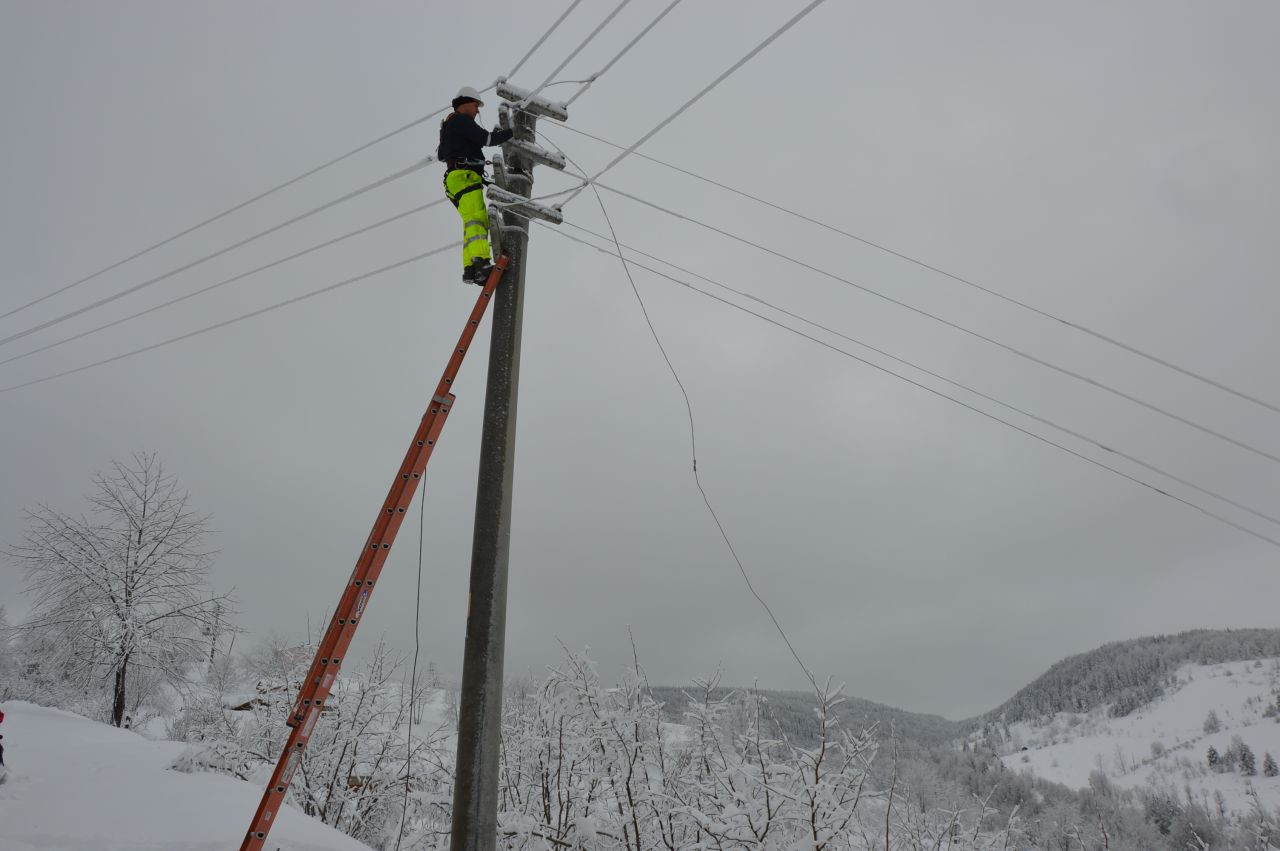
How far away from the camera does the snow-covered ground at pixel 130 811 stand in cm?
580

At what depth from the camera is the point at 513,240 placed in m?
5.59

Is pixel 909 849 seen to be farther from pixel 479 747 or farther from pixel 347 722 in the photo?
pixel 347 722

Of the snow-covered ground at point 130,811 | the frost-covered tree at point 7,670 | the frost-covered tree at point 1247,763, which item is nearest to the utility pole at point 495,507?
the snow-covered ground at point 130,811

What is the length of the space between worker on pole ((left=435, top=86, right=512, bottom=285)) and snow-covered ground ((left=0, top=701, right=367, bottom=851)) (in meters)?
5.02

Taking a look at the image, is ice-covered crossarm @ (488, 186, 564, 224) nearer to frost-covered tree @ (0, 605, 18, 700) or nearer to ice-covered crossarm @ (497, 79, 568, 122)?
ice-covered crossarm @ (497, 79, 568, 122)

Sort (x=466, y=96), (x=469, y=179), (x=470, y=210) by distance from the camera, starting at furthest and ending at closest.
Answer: (x=466, y=96) → (x=469, y=179) → (x=470, y=210)

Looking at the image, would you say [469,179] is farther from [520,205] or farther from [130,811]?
[130,811]

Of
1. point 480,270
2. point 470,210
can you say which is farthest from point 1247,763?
point 470,210

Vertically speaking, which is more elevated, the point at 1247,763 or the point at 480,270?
the point at 480,270

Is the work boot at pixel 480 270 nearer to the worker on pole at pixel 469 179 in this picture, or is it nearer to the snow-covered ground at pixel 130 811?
the worker on pole at pixel 469 179

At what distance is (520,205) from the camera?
556cm

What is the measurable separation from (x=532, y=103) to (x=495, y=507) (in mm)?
3437

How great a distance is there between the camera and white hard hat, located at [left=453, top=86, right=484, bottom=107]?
641 centimetres

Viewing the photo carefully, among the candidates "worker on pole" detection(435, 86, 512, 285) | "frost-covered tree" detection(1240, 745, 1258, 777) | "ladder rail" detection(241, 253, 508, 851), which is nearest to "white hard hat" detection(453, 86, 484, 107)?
"worker on pole" detection(435, 86, 512, 285)
